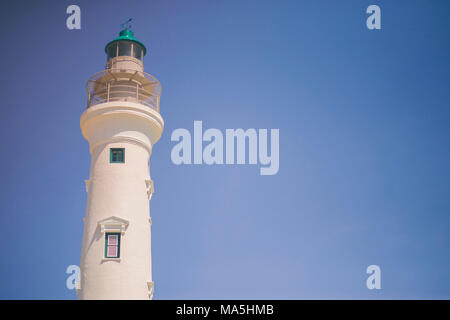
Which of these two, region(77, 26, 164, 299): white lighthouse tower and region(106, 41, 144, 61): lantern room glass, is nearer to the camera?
region(77, 26, 164, 299): white lighthouse tower

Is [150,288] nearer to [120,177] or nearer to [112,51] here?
[120,177]

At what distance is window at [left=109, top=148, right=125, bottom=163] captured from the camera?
29125mm

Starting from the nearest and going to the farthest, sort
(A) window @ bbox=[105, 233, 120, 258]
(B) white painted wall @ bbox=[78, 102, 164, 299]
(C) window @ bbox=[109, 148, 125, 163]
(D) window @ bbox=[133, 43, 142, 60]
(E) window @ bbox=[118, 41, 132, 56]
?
(B) white painted wall @ bbox=[78, 102, 164, 299] → (A) window @ bbox=[105, 233, 120, 258] → (C) window @ bbox=[109, 148, 125, 163] → (E) window @ bbox=[118, 41, 132, 56] → (D) window @ bbox=[133, 43, 142, 60]

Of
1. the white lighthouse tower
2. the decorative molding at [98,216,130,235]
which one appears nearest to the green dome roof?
the white lighthouse tower

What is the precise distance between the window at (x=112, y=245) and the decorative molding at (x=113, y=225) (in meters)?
0.26

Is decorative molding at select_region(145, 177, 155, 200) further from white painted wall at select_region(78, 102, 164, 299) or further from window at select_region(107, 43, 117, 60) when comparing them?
window at select_region(107, 43, 117, 60)

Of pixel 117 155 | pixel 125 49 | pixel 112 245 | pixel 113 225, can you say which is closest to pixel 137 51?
pixel 125 49

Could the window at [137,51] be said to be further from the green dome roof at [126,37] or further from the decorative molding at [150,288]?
the decorative molding at [150,288]

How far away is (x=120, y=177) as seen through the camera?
28703 millimetres

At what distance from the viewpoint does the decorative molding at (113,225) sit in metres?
27.6

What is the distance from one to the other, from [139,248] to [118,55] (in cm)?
1154

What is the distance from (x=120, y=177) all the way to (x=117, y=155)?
1.29 metres

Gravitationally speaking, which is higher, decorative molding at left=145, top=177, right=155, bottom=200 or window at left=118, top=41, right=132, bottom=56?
window at left=118, top=41, right=132, bottom=56
